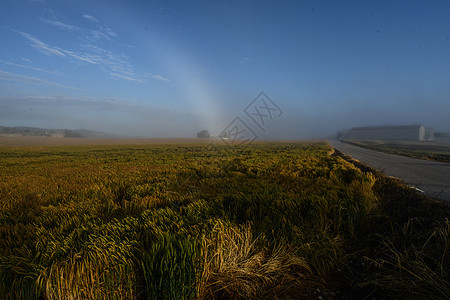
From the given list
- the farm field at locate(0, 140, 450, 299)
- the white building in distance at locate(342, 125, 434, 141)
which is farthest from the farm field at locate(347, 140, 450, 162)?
the white building in distance at locate(342, 125, 434, 141)

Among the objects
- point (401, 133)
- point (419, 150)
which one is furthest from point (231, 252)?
point (401, 133)

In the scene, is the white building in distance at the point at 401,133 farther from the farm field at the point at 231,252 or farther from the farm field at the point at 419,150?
the farm field at the point at 231,252

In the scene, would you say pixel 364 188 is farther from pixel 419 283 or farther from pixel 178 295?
pixel 178 295

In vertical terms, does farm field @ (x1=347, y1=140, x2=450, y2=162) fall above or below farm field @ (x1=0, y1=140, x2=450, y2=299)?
below

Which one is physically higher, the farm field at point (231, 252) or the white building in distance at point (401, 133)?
the white building in distance at point (401, 133)

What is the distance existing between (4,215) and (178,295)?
5.13m

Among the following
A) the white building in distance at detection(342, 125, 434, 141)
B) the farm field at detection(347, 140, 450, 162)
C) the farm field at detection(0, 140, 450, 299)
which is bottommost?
the farm field at detection(347, 140, 450, 162)

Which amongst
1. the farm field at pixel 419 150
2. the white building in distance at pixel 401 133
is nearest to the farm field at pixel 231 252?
the farm field at pixel 419 150

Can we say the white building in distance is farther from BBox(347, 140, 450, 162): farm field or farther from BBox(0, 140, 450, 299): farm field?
BBox(0, 140, 450, 299): farm field

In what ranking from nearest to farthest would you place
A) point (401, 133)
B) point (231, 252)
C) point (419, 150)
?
point (231, 252) → point (419, 150) → point (401, 133)

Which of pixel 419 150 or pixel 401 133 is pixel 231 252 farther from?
pixel 401 133

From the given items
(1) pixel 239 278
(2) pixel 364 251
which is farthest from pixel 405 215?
(1) pixel 239 278

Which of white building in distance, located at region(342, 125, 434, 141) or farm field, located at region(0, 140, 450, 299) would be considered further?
white building in distance, located at region(342, 125, 434, 141)

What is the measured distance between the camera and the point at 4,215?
14.6ft
